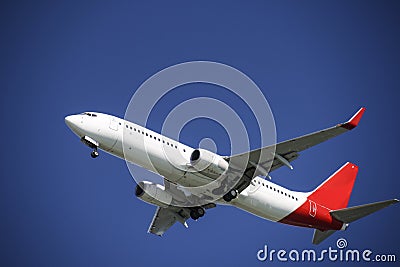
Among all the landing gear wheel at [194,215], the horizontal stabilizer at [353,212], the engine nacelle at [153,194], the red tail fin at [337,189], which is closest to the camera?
the horizontal stabilizer at [353,212]

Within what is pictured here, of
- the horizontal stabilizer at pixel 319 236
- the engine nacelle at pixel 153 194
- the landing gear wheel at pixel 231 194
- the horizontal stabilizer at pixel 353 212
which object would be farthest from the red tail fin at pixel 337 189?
the engine nacelle at pixel 153 194

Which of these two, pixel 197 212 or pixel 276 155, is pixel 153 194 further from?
pixel 276 155

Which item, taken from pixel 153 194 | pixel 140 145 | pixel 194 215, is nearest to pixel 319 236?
pixel 194 215

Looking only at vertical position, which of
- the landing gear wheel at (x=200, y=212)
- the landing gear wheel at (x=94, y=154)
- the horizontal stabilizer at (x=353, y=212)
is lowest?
the landing gear wheel at (x=94, y=154)

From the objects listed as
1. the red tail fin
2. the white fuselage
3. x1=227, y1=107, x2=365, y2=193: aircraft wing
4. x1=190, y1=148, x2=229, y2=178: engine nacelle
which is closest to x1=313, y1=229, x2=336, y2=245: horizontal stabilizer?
the red tail fin

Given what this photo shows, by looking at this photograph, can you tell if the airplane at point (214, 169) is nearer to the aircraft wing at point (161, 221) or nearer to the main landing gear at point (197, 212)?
the main landing gear at point (197, 212)

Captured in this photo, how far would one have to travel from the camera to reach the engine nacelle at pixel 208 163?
3478 cm

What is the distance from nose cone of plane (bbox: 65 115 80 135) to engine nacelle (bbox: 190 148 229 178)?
637cm

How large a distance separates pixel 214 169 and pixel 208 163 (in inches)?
21.5

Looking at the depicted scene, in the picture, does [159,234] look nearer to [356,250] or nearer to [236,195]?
[236,195]

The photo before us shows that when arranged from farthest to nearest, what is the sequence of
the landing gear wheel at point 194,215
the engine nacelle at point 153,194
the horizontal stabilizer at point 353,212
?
the landing gear wheel at point 194,215
the engine nacelle at point 153,194
the horizontal stabilizer at point 353,212

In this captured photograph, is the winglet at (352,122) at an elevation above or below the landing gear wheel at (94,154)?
above

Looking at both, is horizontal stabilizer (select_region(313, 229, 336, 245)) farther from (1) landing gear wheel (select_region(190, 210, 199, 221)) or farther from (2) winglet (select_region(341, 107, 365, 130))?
(2) winglet (select_region(341, 107, 365, 130))

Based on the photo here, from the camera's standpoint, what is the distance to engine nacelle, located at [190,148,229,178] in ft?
114
